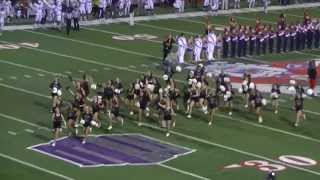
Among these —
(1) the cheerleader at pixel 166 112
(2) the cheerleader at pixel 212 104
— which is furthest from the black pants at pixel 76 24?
(1) the cheerleader at pixel 166 112

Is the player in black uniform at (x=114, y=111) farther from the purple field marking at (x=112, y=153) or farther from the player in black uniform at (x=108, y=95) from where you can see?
the purple field marking at (x=112, y=153)

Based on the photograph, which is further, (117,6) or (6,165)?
(117,6)

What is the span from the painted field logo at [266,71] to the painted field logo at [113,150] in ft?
24.0

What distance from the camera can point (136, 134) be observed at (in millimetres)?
23266

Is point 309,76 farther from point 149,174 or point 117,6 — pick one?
point 117,6

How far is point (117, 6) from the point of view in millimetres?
40781

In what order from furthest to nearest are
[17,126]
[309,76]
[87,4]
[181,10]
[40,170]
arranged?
[181,10] < [87,4] < [309,76] < [17,126] < [40,170]

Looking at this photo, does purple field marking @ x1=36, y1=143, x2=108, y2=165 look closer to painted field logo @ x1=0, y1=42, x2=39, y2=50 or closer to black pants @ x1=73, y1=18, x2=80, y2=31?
painted field logo @ x1=0, y1=42, x2=39, y2=50

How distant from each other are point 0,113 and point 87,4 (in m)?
15.4

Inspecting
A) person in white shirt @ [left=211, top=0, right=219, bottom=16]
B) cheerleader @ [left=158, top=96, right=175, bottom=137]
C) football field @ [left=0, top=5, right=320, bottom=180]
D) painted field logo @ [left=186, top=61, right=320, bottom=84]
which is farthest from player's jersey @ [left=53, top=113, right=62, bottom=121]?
person in white shirt @ [left=211, top=0, right=219, bottom=16]

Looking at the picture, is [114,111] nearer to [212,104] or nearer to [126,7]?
[212,104]

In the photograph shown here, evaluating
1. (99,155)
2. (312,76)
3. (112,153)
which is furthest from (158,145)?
(312,76)

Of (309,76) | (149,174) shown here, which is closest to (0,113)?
(149,174)

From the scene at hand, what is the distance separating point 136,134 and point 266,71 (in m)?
9.02
